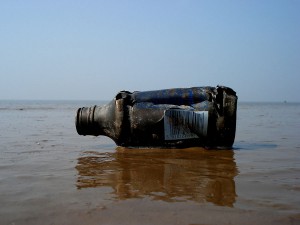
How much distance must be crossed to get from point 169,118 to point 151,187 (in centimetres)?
177

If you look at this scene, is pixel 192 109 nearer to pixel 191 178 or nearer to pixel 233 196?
pixel 191 178

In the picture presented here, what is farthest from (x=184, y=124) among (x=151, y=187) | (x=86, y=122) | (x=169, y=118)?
(x=151, y=187)

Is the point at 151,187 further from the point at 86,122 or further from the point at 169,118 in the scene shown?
the point at 86,122

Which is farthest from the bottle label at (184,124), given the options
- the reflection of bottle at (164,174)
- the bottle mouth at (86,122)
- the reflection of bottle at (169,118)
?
the bottle mouth at (86,122)

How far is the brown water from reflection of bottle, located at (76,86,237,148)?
0.24 m

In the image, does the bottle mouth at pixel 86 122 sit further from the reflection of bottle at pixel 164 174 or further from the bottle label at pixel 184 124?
the bottle label at pixel 184 124

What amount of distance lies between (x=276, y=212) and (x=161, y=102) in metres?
2.73

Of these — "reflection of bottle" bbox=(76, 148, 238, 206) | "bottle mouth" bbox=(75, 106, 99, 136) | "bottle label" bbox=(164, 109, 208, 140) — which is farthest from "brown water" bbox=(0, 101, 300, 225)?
"bottle mouth" bbox=(75, 106, 99, 136)

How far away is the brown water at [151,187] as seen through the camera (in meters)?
1.84

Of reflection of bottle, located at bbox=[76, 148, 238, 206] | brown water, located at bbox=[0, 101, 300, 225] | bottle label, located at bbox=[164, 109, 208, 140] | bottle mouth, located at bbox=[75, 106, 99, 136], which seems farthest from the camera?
bottle mouth, located at bbox=[75, 106, 99, 136]

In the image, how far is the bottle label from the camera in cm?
409

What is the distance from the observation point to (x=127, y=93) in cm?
449

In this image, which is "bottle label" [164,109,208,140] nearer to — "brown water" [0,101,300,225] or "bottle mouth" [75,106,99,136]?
"brown water" [0,101,300,225]

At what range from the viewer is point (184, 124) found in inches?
163
